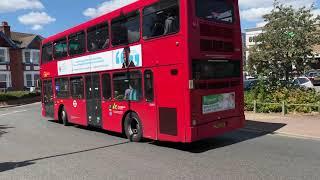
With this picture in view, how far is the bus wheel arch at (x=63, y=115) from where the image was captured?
57.4ft

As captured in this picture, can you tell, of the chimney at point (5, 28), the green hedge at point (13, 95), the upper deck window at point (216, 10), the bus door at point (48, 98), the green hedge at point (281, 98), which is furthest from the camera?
the chimney at point (5, 28)

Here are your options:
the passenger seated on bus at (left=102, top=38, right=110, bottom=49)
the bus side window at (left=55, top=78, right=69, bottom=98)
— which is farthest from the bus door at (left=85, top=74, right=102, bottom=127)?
the bus side window at (left=55, top=78, right=69, bottom=98)

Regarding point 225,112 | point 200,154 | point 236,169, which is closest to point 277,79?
point 225,112

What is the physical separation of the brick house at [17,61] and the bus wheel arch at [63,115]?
31.4 meters

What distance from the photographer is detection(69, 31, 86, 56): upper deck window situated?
14.8m

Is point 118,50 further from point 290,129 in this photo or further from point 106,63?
point 290,129

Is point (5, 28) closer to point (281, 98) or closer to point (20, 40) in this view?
point (20, 40)

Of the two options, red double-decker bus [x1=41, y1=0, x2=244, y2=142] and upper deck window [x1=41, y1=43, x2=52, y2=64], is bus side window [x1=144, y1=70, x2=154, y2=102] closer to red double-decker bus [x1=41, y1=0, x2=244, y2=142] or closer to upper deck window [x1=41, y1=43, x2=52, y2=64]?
red double-decker bus [x1=41, y1=0, x2=244, y2=142]

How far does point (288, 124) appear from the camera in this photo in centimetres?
1415

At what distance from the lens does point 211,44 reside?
10617 mm

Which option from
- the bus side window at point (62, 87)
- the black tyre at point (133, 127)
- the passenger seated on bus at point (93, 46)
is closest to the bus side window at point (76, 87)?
the bus side window at point (62, 87)

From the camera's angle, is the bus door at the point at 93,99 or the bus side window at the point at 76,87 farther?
the bus side window at the point at 76,87

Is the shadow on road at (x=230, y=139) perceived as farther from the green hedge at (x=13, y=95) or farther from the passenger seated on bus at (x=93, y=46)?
the green hedge at (x=13, y=95)

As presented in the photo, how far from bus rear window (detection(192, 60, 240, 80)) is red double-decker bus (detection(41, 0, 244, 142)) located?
2cm
